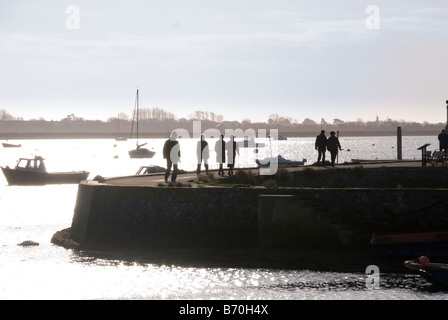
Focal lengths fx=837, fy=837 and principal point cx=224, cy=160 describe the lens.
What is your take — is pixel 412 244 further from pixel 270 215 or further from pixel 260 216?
pixel 260 216

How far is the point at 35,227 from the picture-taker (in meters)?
40.5

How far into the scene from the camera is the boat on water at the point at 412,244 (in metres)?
25.2

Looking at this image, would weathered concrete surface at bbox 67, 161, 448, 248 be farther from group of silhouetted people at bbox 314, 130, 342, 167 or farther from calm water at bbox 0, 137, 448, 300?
group of silhouetted people at bbox 314, 130, 342, 167

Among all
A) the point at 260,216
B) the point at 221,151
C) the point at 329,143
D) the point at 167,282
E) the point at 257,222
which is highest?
the point at 329,143

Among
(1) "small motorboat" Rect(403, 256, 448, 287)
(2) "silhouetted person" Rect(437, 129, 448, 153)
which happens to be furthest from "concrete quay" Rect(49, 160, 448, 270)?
(2) "silhouetted person" Rect(437, 129, 448, 153)

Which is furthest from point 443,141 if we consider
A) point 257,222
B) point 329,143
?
point 257,222

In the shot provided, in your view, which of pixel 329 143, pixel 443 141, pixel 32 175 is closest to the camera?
pixel 329 143

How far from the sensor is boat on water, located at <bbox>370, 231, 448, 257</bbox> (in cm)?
2523

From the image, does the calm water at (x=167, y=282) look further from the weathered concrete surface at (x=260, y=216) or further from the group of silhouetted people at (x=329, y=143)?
the group of silhouetted people at (x=329, y=143)

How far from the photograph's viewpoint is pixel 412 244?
83.5 ft
